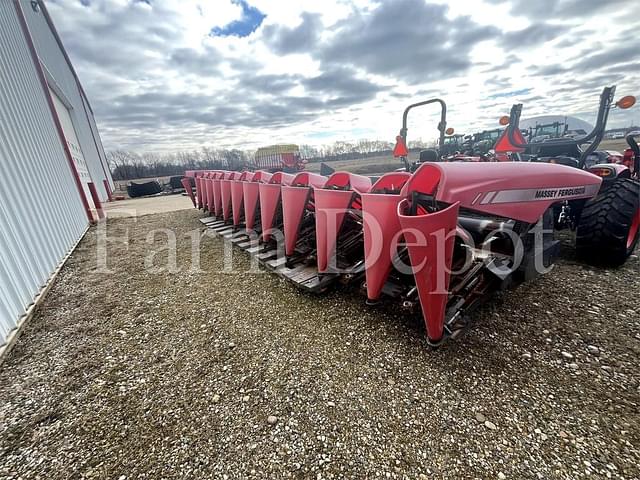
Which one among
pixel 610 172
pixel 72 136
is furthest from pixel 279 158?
pixel 610 172

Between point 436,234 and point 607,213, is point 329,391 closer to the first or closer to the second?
point 436,234

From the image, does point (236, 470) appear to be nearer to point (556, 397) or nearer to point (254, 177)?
point (556, 397)

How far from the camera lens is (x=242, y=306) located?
7.98 feet

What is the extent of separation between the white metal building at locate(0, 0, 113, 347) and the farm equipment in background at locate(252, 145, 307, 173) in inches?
614

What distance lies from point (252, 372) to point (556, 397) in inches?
63.4

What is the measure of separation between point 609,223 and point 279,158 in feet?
73.4

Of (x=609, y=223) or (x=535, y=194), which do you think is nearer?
(x=535, y=194)

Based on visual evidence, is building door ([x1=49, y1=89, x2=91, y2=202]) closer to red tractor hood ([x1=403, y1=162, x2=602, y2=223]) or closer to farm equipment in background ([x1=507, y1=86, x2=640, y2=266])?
red tractor hood ([x1=403, y1=162, x2=602, y2=223])

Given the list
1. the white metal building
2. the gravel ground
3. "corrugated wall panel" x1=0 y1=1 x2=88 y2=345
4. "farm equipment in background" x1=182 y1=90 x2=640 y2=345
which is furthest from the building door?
"farm equipment in background" x1=182 y1=90 x2=640 y2=345

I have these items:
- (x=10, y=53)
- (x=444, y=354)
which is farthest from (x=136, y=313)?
(x=10, y=53)

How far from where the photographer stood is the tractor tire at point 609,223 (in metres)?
2.29

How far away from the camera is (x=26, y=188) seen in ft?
10.6

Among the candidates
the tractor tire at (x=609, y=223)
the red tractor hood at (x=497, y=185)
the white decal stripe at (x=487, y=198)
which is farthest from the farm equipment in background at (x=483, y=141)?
the white decal stripe at (x=487, y=198)

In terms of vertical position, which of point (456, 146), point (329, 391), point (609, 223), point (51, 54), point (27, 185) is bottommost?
point (329, 391)
